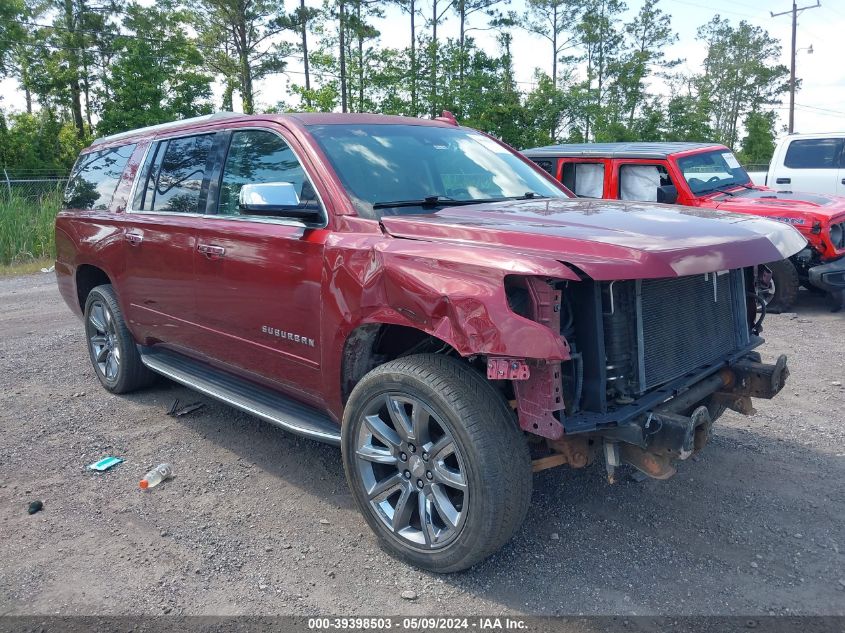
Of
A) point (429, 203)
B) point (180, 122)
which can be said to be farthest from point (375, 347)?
point (180, 122)

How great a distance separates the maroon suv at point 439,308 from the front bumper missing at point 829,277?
14.5ft

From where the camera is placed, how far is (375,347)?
134 inches

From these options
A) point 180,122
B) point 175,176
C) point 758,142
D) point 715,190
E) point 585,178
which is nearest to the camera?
point 175,176

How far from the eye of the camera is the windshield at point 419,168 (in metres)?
3.57

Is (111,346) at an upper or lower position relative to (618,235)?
lower

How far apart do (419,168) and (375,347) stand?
3.64ft

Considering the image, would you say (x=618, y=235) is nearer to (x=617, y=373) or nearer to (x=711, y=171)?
(x=617, y=373)

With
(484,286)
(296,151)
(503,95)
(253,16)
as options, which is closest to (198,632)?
(484,286)

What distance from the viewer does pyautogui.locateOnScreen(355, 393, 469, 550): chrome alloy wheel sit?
9.50 ft

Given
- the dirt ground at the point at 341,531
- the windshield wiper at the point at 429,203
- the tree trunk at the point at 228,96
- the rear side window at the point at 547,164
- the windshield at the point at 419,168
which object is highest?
the tree trunk at the point at 228,96

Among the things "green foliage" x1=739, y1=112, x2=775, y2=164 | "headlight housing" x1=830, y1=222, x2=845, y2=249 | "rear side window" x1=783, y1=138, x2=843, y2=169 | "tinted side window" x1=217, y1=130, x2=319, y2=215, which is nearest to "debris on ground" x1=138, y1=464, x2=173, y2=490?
"tinted side window" x1=217, y1=130, x2=319, y2=215

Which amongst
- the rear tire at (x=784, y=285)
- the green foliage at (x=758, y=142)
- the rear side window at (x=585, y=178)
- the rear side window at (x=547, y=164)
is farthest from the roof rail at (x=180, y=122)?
the green foliage at (x=758, y=142)

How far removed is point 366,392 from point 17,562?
1812 millimetres

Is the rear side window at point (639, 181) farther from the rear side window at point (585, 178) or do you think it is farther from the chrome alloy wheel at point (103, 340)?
the chrome alloy wheel at point (103, 340)
